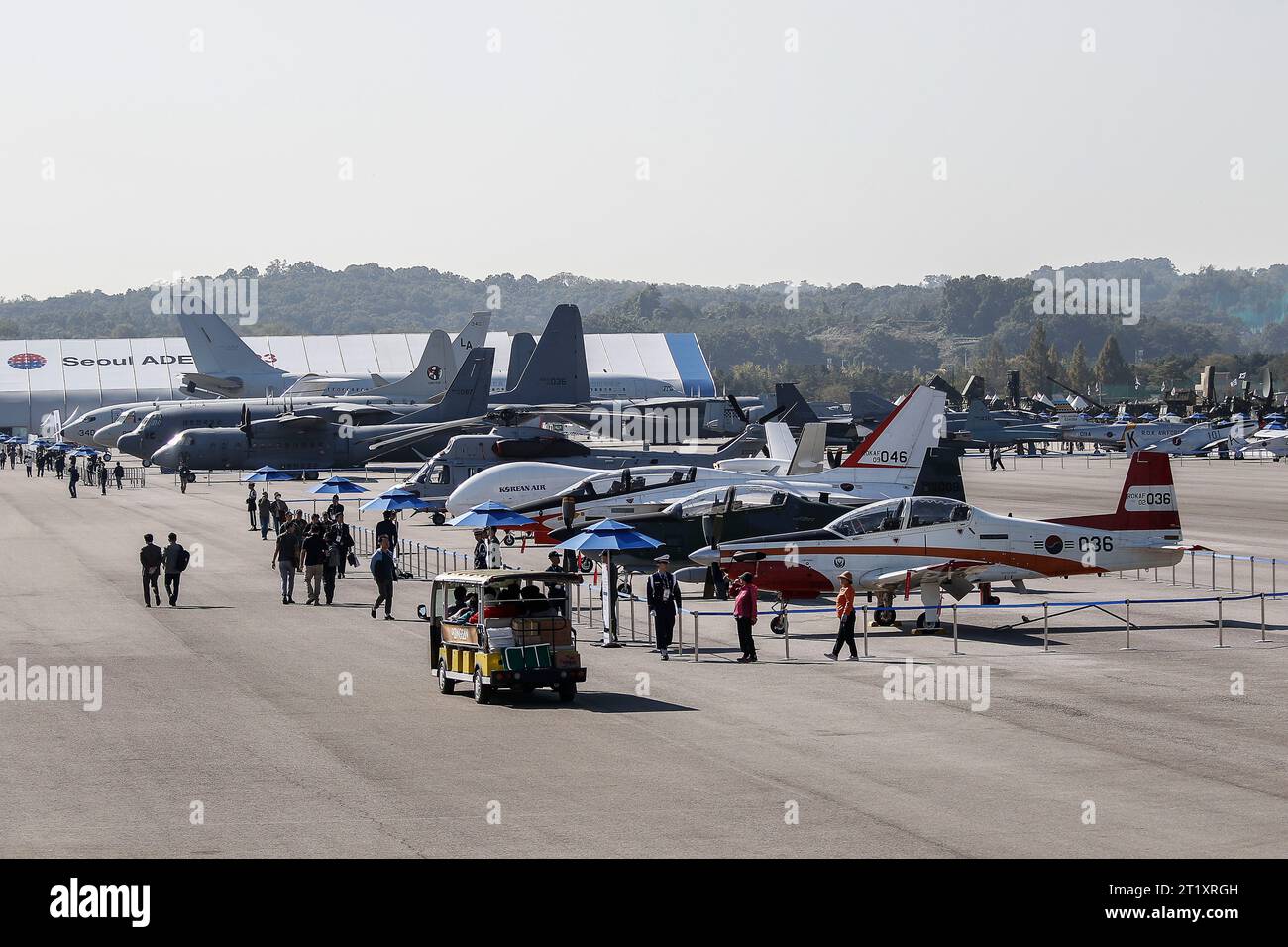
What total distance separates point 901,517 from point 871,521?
56 centimetres

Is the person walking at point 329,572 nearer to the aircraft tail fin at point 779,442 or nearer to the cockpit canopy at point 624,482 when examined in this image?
the cockpit canopy at point 624,482

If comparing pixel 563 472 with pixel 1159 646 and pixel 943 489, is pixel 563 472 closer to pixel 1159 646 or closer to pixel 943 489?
pixel 943 489

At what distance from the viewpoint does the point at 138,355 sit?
14175cm

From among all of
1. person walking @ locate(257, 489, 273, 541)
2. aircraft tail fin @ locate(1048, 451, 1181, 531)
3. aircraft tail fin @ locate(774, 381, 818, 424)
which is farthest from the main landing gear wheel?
aircraft tail fin @ locate(774, 381, 818, 424)

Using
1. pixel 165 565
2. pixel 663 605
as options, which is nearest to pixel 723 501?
pixel 663 605

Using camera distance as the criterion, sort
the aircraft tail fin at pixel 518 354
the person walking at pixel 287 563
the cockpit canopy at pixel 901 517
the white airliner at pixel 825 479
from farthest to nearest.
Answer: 1. the aircraft tail fin at pixel 518 354
2. the white airliner at pixel 825 479
3. the person walking at pixel 287 563
4. the cockpit canopy at pixel 901 517

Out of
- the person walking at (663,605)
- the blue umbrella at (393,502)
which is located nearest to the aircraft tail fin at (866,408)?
the blue umbrella at (393,502)

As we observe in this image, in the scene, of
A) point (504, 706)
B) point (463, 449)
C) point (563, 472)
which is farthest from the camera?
point (463, 449)

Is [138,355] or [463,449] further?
[138,355]

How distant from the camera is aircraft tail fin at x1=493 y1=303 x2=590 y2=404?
82.7 metres

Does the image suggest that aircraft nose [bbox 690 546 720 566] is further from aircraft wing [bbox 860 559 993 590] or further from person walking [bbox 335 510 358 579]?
person walking [bbox 335 510 358 579]

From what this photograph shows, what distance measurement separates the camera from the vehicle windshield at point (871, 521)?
1143 inches

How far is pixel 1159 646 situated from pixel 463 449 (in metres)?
33.1
